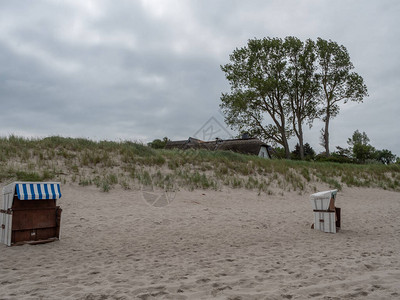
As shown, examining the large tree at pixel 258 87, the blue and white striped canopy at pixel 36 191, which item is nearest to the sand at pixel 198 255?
the blue and white striped canopy at pixel 36 191

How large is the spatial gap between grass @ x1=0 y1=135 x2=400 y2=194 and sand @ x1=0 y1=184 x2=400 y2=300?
1.41m

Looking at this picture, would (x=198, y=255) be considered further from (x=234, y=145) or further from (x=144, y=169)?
(x=234, y=145)

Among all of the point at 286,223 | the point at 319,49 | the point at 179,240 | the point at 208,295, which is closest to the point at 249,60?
the point at 319,49

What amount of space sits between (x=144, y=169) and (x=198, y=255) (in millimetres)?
8798

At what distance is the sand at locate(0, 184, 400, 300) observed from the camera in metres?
3.46

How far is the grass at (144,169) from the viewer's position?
1147 centimetres

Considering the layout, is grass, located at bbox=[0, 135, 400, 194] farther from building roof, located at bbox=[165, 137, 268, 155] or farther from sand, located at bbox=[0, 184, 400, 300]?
building roof, located at bbox=[165, 137, 268, 155]

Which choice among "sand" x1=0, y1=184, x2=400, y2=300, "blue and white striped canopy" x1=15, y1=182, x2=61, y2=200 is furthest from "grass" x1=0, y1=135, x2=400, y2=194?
"blue and white striped canopy" x1=15, y1=182, x2=61, y2=200

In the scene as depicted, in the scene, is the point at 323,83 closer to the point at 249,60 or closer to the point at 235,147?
the point at 249,60

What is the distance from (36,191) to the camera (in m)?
5.76

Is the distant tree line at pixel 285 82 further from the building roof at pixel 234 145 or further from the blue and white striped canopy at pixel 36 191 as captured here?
the blue and white striped canopy at pixel 36 191

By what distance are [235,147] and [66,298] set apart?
34130 millimetres

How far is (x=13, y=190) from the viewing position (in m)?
5.65

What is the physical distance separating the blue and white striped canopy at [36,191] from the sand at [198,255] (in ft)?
3.08
